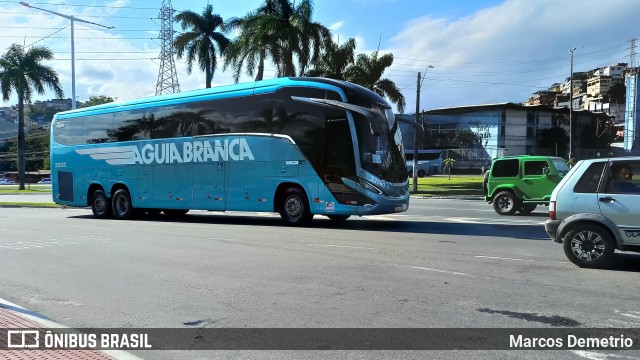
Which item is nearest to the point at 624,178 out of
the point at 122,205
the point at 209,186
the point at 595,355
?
the point at 595,355

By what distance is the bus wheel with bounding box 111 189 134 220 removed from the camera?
18328 millimetres

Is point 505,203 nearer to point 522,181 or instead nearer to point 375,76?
point 522,181

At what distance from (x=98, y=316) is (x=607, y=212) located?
7217 millimetres

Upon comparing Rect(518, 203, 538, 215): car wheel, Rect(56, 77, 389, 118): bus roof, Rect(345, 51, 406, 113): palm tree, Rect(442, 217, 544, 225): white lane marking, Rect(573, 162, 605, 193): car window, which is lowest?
Rect(442, 217, 544, 225): white lane marking

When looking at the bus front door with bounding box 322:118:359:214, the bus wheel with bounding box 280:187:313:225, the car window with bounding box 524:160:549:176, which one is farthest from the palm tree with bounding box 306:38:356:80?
the bus front door with bounding box 322:118:359:214

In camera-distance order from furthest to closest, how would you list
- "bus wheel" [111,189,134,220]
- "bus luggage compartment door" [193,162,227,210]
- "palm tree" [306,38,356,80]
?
"palm tree" [306,38,356,80]
"bus wheel" [111,189,134,220]
"bus luggage compartment door" [193,162,227,210]

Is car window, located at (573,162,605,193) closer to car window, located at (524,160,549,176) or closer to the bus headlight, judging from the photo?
the bus headlight

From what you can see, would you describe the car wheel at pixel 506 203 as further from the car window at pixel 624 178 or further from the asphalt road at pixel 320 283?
the car window at pixel 624 178

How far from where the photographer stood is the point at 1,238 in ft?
41.3

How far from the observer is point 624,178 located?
7.47 meters

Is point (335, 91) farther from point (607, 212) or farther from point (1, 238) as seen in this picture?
point (1, 238)

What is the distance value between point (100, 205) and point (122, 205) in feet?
3.96

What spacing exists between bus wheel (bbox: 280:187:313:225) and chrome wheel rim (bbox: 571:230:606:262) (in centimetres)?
767

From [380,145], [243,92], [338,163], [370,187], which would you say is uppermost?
[243,92]
